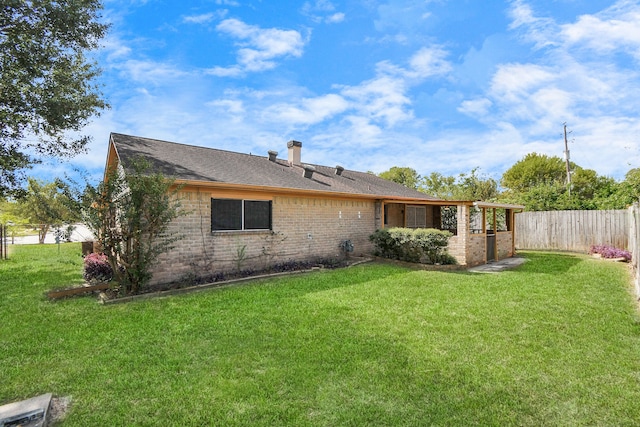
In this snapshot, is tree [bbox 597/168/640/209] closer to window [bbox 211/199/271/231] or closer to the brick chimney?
the brick chimney

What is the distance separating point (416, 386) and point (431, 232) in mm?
7663

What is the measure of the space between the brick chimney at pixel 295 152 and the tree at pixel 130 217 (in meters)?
7.41

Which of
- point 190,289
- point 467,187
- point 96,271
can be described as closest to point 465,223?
point 190,289

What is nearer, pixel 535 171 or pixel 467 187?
pixel 467 187

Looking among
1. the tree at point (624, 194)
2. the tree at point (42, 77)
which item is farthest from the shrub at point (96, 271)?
the tree at point (624, 194)

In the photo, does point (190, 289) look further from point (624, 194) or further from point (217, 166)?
point (624, 194)

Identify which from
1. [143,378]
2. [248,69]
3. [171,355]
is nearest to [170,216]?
[171,355]

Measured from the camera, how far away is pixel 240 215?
29.8 ft

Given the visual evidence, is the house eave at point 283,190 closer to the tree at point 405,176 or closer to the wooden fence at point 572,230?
the wooden fence at point 572,230

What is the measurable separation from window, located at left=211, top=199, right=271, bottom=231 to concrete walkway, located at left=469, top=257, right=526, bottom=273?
6717 millimetres

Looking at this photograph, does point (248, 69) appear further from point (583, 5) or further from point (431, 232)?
point (583, 5)

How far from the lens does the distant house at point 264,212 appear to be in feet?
27.0

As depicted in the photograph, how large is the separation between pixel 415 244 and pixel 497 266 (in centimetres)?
295

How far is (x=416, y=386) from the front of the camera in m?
3.11
